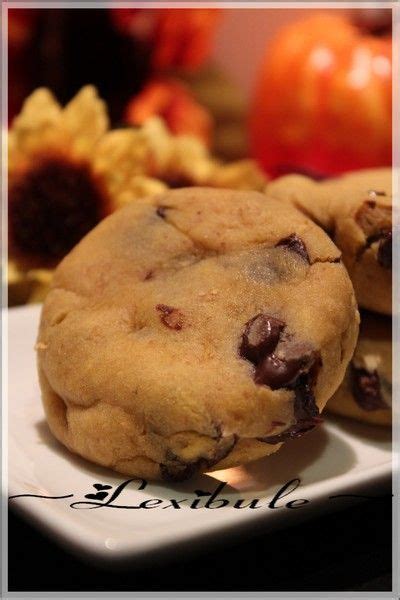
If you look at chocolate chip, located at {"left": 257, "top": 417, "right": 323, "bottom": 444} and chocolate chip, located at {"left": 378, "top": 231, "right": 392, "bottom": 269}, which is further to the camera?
chocolate chip, located at {"left": 378, "top": 231, "right": 392, "bottom": 269}

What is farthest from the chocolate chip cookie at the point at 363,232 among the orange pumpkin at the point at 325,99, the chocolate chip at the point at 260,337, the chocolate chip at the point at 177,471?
the orange pumpkin at the point at 325,99

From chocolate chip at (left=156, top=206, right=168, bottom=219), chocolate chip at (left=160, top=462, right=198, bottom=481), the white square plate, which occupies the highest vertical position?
chocolate chip at (left=156, top=206, right=168, bottom=219)

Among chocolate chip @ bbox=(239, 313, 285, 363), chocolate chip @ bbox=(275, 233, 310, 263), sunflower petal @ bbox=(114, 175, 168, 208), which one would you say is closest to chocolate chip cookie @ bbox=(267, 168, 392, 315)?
chocolate chip @ bbox=(275, 233, 310, 263)

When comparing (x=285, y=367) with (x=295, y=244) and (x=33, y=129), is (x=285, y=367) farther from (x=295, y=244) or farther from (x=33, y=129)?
(x=33, y=129)

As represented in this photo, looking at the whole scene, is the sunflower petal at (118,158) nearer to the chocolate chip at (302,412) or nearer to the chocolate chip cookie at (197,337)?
the chocolate chip cookie at (197,337)

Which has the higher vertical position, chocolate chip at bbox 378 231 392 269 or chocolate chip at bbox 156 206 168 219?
chocolate chip at bbox 156 206 168 219

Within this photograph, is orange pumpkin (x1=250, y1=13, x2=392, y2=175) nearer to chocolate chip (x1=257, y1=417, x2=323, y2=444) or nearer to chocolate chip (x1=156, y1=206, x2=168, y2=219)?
chocolate chip (x1=156, y1=206, x2=168, y2=219)

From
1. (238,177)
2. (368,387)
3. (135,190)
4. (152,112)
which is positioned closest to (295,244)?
(368,387)
